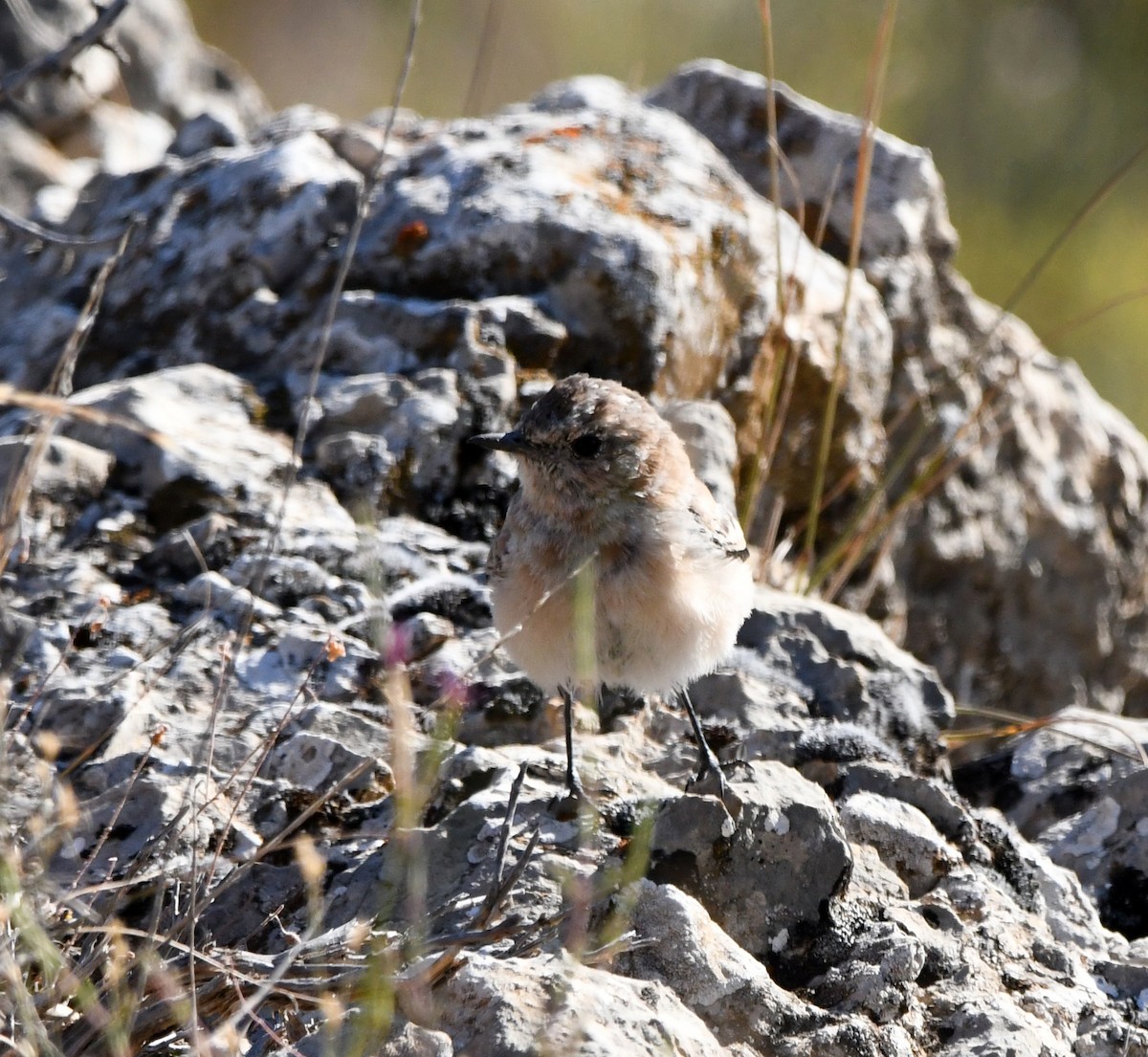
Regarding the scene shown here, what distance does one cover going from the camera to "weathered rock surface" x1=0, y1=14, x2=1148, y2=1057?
112 inches

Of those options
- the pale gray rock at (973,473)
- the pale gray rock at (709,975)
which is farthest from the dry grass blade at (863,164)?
the pale gray rock at (709,975)

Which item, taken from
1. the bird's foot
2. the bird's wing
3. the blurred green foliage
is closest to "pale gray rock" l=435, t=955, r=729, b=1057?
the bird's foot

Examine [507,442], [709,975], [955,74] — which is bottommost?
[709,975]

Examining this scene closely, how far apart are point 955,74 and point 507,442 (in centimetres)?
1059

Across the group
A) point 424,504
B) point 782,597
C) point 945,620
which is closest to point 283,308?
point 424,504

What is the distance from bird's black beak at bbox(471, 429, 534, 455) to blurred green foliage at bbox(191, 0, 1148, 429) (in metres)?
8.17

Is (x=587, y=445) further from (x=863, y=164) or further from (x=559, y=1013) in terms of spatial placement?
(x=863, y=164)

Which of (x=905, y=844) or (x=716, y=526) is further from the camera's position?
(x=716, y=526)

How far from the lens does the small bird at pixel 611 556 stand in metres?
3.72

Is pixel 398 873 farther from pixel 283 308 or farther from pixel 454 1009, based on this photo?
pixel 283 308

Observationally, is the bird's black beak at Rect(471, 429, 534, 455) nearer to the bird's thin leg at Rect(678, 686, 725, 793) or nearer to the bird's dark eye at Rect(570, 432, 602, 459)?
the bird's dark eye at Rect(570, 432, 602, 459)

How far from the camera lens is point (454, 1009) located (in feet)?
8.52

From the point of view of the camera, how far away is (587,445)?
3996 millimetres

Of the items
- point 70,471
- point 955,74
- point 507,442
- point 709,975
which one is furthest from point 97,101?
point 955,74
